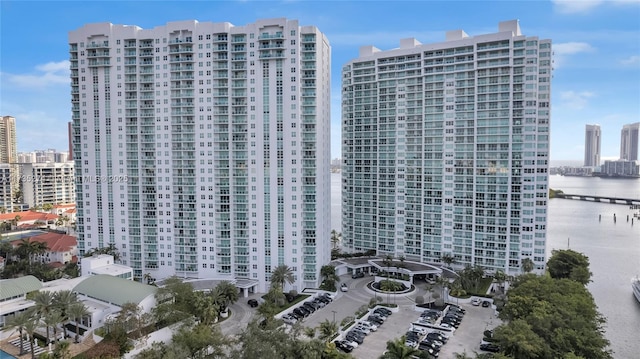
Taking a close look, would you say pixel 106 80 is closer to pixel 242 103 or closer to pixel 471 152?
pixel 242 103

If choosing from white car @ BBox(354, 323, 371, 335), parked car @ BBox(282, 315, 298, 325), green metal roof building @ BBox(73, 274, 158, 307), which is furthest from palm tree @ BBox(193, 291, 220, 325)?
white car @ BBox(354, 323, 371, 335)

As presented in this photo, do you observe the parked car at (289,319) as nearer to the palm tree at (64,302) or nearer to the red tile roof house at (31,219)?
the palm tree at (64,302)

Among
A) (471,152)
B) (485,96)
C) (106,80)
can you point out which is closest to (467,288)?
(471,152)

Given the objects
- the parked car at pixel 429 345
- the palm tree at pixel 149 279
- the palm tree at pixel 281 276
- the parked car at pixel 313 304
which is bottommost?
the parked car at pixel 313 304

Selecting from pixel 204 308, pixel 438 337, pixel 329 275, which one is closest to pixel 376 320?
pixel 438 337

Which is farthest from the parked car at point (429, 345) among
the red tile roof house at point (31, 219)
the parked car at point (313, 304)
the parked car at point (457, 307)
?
the red tile roof house at point (31, 219)

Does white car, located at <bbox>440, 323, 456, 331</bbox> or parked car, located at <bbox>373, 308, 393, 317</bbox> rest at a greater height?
white car, located at <bbox>440, 323, 456, 331</bbox>

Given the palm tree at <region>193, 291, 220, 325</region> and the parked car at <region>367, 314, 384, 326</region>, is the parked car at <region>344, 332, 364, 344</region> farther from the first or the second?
the palm tree at <region>193, 291, 220, 325</region>
